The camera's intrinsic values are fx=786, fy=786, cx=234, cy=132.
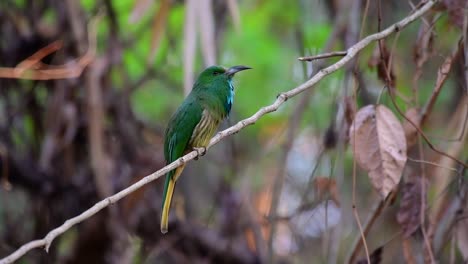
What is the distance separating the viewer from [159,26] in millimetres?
4148

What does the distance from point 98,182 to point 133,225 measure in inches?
20.3

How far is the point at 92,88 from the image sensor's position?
4402 mm

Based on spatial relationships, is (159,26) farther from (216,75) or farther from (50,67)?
(50,67)

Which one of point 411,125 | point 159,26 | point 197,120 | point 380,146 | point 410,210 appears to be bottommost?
point 410,210

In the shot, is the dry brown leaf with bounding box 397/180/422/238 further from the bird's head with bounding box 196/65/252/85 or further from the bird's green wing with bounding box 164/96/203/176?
the bird's head with bounding box 196/65/252/85

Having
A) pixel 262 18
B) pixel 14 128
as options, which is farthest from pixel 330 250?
pixel 262 18

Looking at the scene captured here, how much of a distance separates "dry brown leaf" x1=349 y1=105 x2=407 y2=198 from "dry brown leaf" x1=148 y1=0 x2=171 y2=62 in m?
1.62

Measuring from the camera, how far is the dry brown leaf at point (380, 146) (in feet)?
8.72

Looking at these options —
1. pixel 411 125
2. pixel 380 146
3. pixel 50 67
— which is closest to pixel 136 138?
pixel 50 67

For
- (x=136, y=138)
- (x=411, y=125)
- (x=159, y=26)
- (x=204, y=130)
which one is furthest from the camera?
(x=136, y=138)

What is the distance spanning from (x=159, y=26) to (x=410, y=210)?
179cm

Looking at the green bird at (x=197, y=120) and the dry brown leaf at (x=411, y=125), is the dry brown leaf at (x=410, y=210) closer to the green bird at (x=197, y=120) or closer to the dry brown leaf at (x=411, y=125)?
the dry brown leaf at (x=411, y=125)

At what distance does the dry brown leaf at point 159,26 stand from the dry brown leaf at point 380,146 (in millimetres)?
1622

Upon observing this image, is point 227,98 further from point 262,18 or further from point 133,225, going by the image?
point 262,18
